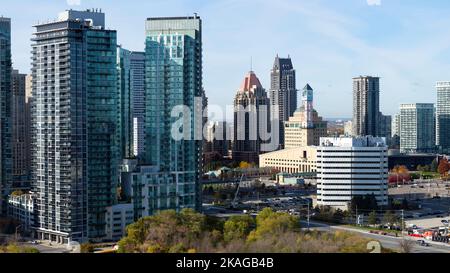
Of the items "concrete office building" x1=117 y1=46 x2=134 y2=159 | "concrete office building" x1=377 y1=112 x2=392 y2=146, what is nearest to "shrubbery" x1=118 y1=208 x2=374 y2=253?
"concrete office building" x1=117 y1=46 x2=134 y2=159

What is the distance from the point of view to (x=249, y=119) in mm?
25109

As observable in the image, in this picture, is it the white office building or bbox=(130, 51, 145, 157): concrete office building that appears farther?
bbox=(130, 51, 145, 157): concrete office building

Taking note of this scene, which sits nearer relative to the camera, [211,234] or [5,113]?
[211,234]

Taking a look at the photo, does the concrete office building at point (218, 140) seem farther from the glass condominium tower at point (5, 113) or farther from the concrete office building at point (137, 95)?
the glass condominium tower at point (5, 113)

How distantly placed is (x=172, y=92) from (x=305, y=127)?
513 inches

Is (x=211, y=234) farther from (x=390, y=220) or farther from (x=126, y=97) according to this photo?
(x=126, y=97)

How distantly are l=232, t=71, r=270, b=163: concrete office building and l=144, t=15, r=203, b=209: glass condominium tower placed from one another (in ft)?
36.7

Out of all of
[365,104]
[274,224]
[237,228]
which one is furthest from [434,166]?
[237,228]

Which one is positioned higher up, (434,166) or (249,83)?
(249,83)

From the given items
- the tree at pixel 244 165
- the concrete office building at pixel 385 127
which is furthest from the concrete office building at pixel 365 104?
the tree at pixel 244 165

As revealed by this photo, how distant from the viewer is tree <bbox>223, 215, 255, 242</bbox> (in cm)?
711

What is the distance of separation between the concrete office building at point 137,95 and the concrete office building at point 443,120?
15.8 metres

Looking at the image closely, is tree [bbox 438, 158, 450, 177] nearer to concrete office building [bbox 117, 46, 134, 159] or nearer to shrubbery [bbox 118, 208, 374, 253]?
concrete office building [bbox 117, 46, 134, 159]
